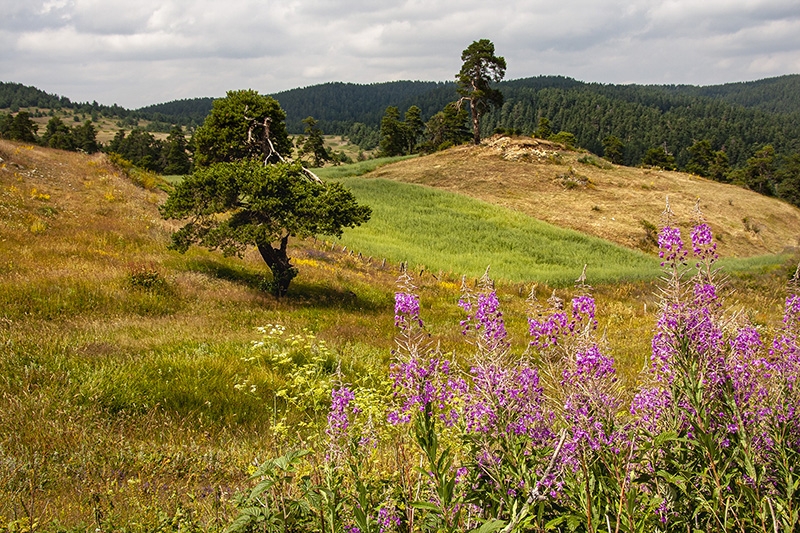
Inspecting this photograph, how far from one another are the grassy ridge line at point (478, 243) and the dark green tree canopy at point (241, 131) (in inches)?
439

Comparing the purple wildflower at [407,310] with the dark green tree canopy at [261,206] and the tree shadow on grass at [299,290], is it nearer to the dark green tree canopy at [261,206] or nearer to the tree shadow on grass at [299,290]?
the dark green tree canopy at [261,206]

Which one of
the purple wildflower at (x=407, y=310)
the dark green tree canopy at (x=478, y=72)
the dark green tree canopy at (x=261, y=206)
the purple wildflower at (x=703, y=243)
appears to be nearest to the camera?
the purple wildflower at (x=407, y=310)

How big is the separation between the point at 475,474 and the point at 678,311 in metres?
1.47

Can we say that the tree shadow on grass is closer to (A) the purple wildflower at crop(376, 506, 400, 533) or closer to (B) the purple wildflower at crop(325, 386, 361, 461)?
(B) the purple wildflower at crop(325, 386, 361, 461)

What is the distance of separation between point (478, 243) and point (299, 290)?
20.6 m

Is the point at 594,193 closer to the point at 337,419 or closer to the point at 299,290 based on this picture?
the point at 299,290

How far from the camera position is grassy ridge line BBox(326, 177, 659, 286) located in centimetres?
2736

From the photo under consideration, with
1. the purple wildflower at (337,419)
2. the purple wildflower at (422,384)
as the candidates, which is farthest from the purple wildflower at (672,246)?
the purple wildflower at (337,419)

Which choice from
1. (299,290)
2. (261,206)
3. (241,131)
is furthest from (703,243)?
(241,131)

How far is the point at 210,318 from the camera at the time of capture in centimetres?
1193

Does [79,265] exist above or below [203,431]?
above

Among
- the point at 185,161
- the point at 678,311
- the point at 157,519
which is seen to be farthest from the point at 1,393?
the point at 185,161

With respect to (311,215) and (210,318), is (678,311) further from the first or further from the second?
(311,215)

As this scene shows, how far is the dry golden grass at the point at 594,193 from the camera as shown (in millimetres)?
42750
